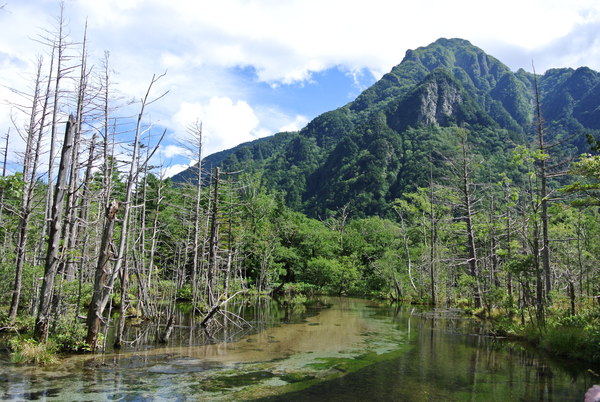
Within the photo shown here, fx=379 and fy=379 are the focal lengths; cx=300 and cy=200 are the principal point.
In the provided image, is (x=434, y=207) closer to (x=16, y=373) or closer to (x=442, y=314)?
(x=442, y=314)

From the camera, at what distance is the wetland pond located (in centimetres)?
861

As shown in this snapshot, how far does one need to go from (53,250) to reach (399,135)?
10313cm

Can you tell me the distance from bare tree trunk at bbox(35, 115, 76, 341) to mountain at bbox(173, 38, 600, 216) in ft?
176

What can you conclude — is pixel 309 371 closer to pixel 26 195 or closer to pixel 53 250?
pixel 53 250

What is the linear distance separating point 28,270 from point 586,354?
2059 cm

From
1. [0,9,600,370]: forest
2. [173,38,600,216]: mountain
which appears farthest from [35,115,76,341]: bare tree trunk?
[173,38,600,216]: mountain

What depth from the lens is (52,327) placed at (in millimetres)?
11969

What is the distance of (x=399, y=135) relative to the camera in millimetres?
106188

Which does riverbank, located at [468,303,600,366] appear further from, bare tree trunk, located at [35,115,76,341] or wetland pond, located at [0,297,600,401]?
bare tree trunk, located at [35,115,76,341]

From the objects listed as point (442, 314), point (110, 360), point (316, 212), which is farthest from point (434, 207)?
point (316, 212)

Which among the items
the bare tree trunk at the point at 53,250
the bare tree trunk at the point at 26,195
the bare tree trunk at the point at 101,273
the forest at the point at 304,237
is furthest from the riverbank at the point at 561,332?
the bare tree trunk at the point at 26,195

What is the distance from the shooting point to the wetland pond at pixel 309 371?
28.2 ft

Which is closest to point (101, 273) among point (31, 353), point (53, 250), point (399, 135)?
point (53, 250)

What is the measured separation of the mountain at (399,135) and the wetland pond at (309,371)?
2057 inches
